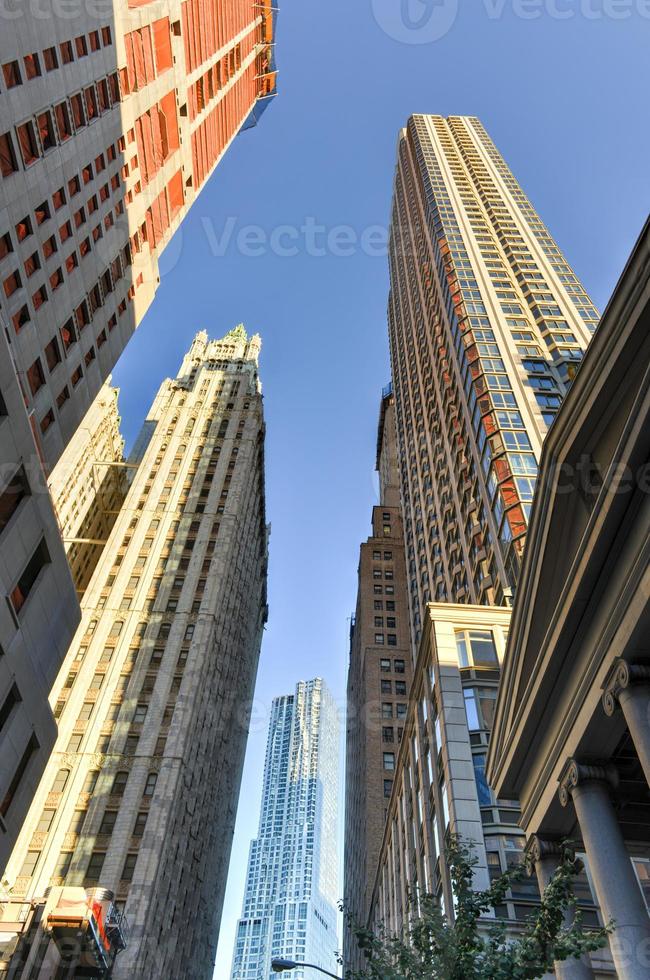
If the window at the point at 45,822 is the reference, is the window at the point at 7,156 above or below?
→ above

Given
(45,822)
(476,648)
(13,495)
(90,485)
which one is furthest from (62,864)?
(90,485)

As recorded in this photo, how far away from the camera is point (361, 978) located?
50.7ft

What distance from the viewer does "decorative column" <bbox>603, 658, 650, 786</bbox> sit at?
13.0 m

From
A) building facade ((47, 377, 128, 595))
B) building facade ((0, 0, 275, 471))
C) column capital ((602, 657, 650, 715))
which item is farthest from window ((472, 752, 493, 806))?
building facade ((47, 377, 128, 595))

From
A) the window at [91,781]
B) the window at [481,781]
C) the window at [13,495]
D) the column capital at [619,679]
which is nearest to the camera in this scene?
the column capital at [619,679]

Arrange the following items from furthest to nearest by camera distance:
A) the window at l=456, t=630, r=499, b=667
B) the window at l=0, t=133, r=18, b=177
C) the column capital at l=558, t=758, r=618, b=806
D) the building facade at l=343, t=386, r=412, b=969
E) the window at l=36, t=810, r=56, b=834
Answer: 1. the building facade at l=343, t=386, r=412, b=969
2. the window at l=36, t=810, r=56, b=834
3. the window at l=456, t=630, r=499, b=667
4. the window at l=0, t=133, r=18, b=177
5. the column capital at l=558, t=758, r=618, b=806

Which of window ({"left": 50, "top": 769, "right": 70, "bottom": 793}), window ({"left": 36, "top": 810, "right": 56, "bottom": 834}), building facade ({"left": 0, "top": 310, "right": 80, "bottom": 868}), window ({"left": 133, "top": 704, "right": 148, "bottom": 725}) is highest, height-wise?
window ({"left": 133, "top": 704, "right": 148, "bottom": 725})

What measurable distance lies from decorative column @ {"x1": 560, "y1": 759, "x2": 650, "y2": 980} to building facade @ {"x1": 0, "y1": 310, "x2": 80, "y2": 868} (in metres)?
Result: 14.9

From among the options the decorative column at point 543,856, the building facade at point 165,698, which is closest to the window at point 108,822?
the building facade at point 165,698

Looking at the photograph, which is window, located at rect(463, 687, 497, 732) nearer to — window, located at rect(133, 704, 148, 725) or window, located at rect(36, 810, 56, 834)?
window, located at rect(133, 704, 148, 725)

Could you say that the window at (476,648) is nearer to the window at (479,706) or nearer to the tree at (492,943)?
the window at (479,706)

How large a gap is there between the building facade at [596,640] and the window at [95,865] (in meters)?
40.2

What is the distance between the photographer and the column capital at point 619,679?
13.4m

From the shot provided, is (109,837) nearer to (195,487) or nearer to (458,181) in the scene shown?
(195,487)
